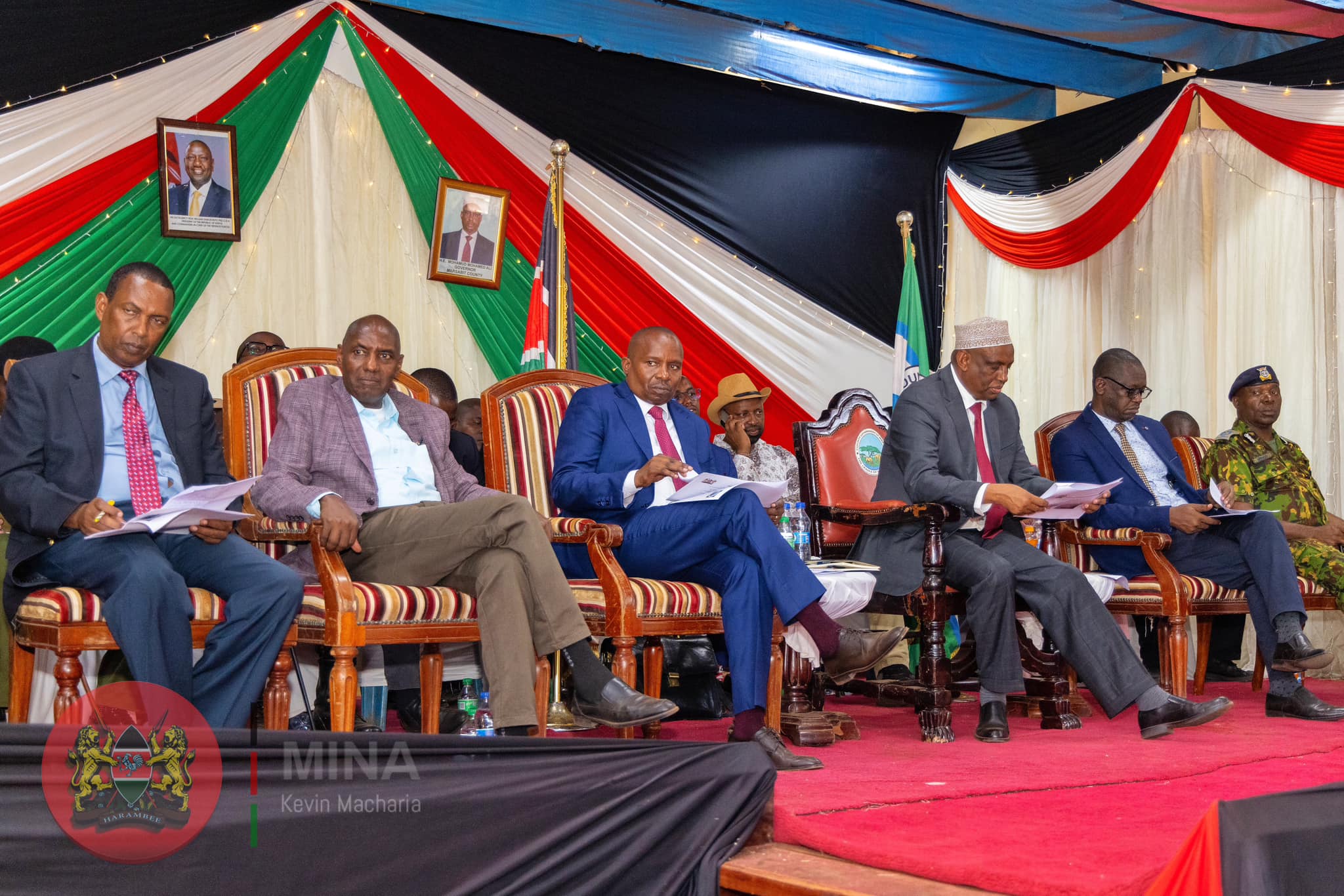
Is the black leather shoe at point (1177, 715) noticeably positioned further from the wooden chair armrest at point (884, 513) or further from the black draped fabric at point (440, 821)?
the black draped fabric at point (440, 821)

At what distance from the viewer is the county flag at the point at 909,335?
6848 mm

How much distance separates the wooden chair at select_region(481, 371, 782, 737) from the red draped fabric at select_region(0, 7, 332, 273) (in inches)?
84.5

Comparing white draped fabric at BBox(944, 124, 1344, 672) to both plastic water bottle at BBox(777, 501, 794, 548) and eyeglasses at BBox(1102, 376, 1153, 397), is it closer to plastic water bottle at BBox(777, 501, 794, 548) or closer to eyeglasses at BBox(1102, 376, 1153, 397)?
eyeglasses at BBox(1102, 376, 1153, 397)

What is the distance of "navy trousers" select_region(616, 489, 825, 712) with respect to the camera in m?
3.24

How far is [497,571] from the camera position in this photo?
307 cm

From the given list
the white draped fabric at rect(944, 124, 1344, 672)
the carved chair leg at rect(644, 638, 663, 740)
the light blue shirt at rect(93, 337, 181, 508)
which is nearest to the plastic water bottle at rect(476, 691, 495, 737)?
the carved chair leg at rect(644, 638, 663, 740)

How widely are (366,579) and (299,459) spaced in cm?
35

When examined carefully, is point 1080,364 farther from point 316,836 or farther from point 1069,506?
point 316,836

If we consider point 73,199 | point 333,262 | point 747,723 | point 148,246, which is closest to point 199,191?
point 148,246

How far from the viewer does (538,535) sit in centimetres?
311

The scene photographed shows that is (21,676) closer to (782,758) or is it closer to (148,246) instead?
(782,758)

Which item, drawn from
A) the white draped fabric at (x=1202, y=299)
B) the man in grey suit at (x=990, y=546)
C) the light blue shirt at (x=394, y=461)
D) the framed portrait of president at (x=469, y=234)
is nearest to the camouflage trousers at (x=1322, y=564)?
the man in grey suit at (x=990, y=546)

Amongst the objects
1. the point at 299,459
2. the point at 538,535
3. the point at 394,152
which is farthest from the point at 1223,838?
the point at 394,152

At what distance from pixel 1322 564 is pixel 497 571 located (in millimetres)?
3215
